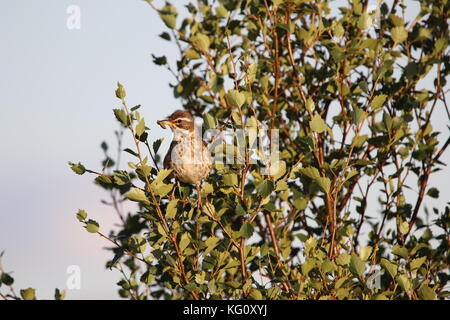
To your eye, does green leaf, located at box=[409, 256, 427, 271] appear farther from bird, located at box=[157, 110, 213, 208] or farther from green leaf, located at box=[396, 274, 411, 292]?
bird, located at box=[157, 110, 213, 208]

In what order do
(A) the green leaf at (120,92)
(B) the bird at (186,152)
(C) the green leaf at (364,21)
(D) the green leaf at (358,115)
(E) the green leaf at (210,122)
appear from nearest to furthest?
(A) the green leaf at (120,92), (E) the green leaf at (210,122), (D) the green leaf at (358,115), (B) the bird at (186,152), (C) the green leaf at (364,21)

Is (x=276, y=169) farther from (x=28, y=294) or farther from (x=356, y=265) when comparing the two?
(x=28, y=294)

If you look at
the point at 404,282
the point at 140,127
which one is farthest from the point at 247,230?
the point at 404,282

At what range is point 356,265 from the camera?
4715mm

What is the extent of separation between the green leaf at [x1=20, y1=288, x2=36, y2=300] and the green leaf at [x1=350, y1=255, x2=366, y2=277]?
266 centimetres

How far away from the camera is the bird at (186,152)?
539 cm

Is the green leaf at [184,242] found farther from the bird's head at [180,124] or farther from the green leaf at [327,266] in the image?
the bird's head at [180,124]

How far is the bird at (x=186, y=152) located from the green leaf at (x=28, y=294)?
1.58m

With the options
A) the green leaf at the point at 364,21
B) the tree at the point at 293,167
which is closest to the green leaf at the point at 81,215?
the tree at the point at 293,167

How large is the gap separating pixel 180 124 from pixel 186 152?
522 mm

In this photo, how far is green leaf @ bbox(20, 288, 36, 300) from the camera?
5.04 meters

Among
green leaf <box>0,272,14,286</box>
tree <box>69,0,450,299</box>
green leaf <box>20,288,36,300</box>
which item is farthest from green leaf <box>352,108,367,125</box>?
green leaf <box>0,272,14,286</box>

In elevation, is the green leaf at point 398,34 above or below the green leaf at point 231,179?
above

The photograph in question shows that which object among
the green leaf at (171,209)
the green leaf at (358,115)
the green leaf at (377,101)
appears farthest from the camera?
the green leaf at (377,101)
